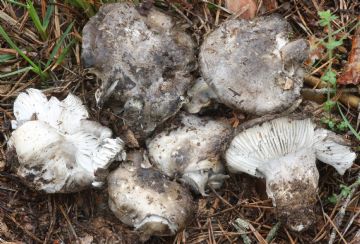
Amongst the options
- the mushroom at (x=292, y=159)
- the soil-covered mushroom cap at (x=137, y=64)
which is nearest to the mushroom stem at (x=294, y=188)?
the mushroom at (x=292, y=159)

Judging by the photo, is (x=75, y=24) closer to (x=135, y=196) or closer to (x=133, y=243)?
(x=135, y=196)

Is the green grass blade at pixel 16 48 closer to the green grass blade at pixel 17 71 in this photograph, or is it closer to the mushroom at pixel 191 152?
the green grass blade at pixel 17 71

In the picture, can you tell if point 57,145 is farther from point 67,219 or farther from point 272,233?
point 272,233

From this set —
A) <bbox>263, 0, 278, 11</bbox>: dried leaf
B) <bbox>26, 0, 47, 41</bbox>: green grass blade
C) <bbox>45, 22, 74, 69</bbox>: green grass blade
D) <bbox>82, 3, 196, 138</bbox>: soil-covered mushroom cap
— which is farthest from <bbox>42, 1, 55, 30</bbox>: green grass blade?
<bbox>263, 0, 278, 11</bbox>: dried leaf

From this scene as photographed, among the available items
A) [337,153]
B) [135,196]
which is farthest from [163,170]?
[337,153]

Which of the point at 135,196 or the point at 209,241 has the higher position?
the point at 135,196
